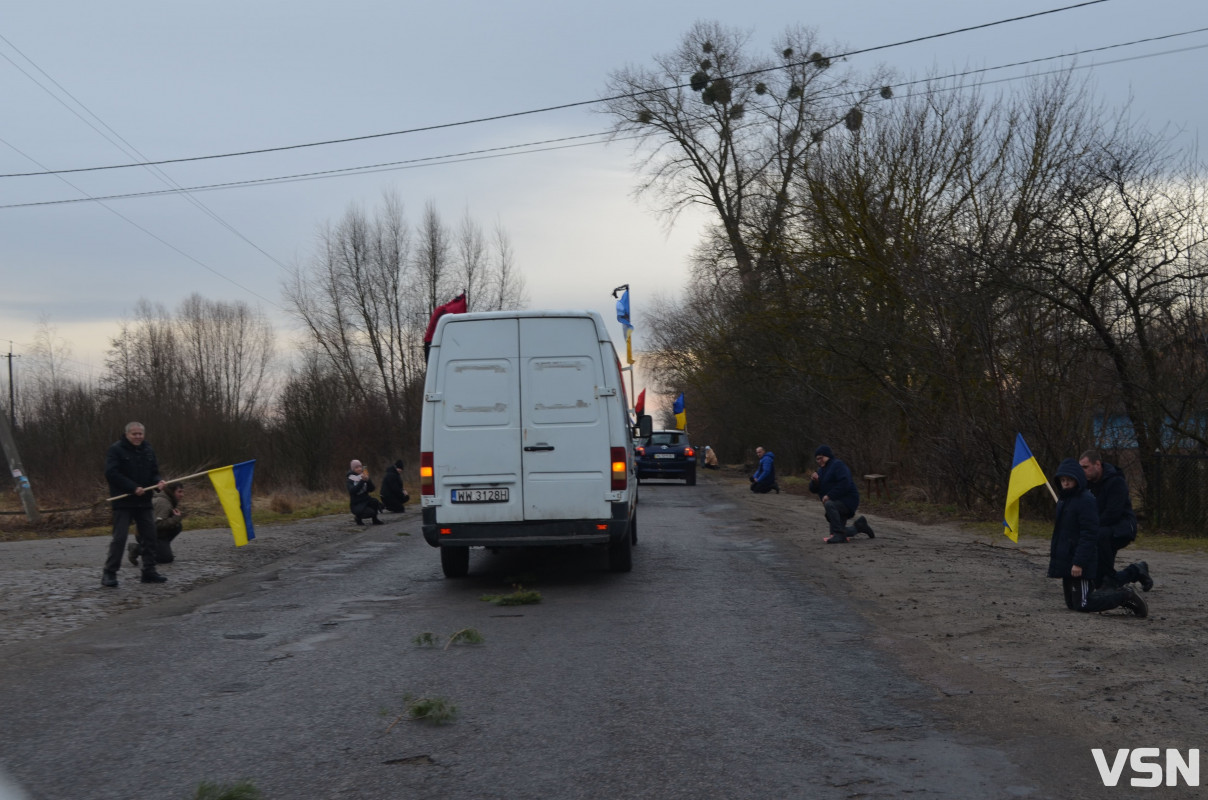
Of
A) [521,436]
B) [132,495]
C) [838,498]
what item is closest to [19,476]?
[132,495]

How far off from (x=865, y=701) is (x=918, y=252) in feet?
58.9

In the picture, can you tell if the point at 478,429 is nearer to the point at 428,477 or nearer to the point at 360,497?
the point at 428,477

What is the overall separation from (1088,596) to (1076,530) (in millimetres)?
567

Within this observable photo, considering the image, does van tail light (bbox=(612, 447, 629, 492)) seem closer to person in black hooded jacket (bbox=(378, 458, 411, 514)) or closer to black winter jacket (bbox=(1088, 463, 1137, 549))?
black winter jacket (bbox=(1088, 463, 1137, 549))

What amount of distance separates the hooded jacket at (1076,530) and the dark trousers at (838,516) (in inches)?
263

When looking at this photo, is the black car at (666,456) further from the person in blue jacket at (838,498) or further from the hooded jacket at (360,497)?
the person in blue jacket at (838,498)

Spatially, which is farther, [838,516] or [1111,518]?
[838,516]

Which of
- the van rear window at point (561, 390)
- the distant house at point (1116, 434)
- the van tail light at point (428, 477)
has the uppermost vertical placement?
the van rear window at point (561, 390)

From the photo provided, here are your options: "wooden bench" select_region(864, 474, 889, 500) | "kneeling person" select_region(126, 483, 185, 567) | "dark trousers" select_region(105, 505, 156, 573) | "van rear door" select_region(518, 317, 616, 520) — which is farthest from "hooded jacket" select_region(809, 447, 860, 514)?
"wooden bench" select_region(864, 474, 889, 500)

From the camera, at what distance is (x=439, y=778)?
477 cm

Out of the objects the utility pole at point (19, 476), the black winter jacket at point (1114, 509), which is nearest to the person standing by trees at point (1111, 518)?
the black winter jacket at point (1114, 509)

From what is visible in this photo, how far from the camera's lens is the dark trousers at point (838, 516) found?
635 inches

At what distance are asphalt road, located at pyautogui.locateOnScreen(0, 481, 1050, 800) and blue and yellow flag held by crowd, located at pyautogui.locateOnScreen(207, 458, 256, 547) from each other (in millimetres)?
3026

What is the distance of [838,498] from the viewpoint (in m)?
16.4
